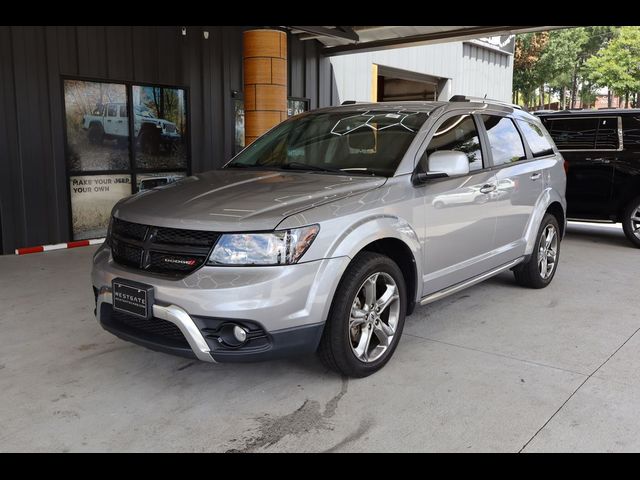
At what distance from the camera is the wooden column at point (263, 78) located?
8.12 m

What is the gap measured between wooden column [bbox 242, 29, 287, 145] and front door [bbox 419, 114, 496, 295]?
4191 millimetres

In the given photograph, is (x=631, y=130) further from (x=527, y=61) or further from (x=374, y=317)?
(x=527, y=61)

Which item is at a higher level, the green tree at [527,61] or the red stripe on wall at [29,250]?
the green tree at [527,61]

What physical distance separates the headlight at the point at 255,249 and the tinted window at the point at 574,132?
669cm

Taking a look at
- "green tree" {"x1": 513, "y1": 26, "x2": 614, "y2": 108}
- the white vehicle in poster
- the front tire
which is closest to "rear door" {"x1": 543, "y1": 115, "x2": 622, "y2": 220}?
the front tire

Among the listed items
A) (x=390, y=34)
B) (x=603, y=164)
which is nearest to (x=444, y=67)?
(x=390, y=34)

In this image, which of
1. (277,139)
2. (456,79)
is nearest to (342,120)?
(277,139)

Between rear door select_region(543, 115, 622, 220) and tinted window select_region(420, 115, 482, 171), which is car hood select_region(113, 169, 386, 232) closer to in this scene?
tinted window select_region(420, 115, 482, 171)

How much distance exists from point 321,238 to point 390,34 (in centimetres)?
779

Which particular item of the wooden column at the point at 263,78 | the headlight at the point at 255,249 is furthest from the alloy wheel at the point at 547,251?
the wooden column at the point at 263,78

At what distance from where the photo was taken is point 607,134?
8188mm

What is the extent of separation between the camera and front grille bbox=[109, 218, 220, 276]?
10.3ft

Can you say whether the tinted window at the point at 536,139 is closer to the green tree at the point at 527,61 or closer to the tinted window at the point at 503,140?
the tinted window at the point at 503,140
